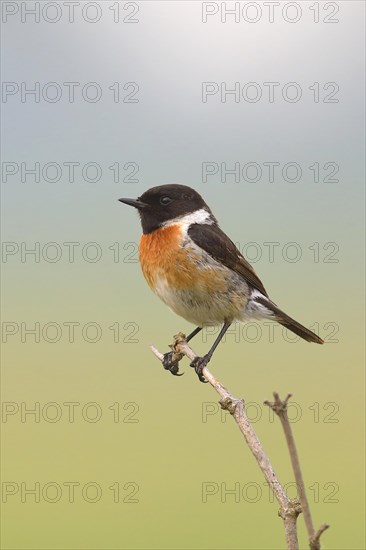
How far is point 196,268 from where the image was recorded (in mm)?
5270

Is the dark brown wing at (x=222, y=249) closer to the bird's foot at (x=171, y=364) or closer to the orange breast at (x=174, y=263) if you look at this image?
the orange breast at (x=174, y=263)

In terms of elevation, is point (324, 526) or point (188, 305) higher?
point (188, 305)

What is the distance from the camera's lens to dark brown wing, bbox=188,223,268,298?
5.39m

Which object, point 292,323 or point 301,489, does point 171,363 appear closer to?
point 292,323

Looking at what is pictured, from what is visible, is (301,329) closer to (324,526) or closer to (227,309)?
(227,309)

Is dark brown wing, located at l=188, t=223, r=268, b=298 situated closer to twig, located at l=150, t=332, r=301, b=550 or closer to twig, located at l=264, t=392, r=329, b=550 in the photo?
twig, located at l=150, t=332, r=301, b=550

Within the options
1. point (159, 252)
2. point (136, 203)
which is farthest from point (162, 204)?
point (159, 252)

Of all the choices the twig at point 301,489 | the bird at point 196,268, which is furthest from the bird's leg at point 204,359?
the twig at point 301,489

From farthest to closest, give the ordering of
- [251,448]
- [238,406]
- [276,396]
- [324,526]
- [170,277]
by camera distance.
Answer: [170,277], [238,406], [251,448], [276,396], [324,526]

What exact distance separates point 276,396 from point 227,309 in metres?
3.84

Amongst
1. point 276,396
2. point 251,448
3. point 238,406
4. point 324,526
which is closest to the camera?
point 324,526

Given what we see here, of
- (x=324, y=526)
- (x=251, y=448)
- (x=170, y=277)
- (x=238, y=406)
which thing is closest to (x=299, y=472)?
(x=324, y=526)

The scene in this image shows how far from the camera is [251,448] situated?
85.8 inches

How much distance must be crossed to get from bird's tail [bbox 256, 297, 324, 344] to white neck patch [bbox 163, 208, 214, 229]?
744 millimetres
